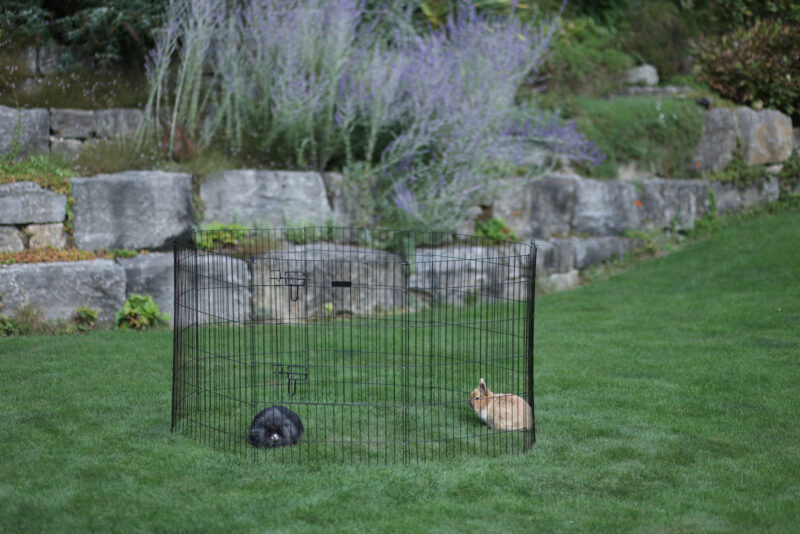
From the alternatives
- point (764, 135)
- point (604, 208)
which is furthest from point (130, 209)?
point (764, 135)

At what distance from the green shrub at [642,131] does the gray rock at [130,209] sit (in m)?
4.69

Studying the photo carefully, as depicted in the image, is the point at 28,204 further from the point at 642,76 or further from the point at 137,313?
the point at 642,76

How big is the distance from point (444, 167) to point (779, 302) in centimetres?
339

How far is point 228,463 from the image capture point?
11.6 ft

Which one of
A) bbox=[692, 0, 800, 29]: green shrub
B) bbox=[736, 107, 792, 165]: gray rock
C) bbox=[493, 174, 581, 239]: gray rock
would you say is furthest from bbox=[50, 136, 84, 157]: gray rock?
bbox=[692, 0, 800, 29]: green shrub

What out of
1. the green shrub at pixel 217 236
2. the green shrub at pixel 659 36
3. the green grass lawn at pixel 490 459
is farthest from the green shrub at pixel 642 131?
the green shrub at pixel 217 236

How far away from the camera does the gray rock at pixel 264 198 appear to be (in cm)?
725

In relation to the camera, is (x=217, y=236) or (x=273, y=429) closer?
(x=273, y=429)

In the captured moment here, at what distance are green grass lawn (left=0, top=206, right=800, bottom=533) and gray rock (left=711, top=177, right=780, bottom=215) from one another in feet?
11.5

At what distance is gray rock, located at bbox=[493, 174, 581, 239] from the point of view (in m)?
8.40

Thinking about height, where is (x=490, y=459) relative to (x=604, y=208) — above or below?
below

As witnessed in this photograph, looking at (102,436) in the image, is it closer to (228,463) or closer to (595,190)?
(228,463)

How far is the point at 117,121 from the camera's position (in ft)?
24.6

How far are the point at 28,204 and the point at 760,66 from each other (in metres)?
8.77
